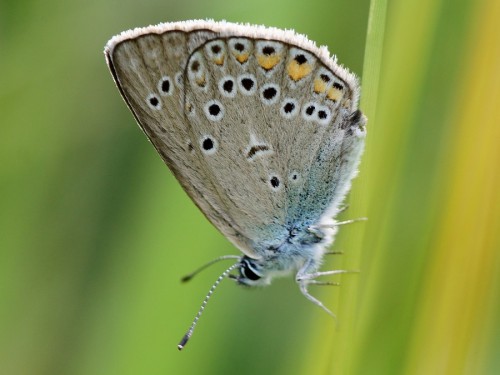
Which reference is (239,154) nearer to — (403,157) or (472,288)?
(403,157)

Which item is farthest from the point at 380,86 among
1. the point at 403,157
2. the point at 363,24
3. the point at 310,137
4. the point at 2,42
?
the point at 2,42

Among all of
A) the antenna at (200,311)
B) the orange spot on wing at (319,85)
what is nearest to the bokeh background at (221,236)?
the antenna at (200,311)

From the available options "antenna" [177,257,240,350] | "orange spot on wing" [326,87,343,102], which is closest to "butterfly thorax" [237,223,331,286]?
"antenna" [177,257,240,350]

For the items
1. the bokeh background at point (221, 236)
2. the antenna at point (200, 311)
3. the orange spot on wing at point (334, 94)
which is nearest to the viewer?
the bokeh background at point (221, 236)

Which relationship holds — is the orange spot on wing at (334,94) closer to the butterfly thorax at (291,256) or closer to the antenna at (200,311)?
the butterfly thorax at (291,256)

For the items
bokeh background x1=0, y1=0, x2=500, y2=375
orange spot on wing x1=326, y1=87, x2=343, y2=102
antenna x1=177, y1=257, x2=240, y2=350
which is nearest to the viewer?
bokeh background x1=0, y1=0, x2=500, y2=375

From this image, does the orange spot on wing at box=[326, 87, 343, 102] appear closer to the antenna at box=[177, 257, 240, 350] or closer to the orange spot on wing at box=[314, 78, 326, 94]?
the orange spot on wing at box=[314, 78, 326, 94]
